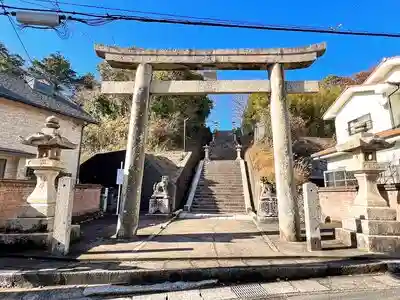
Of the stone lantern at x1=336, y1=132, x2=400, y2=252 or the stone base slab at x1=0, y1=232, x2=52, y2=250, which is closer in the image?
the stone lantern at x1=336, y1=132, x2=400, y2=252

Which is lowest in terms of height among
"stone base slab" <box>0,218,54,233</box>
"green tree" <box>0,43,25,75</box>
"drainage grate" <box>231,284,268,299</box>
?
"drainage grate" <box>231,284,268,299</box>

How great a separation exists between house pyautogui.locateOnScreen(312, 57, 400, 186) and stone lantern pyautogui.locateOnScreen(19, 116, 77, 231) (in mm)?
10724

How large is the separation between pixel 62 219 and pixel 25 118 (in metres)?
9.67

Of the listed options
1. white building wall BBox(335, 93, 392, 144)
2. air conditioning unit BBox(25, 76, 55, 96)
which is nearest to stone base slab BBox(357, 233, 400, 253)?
white building wall BBox(335, 93, 392, 144)

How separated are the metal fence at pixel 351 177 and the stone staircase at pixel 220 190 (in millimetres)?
5253

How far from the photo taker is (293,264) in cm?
423

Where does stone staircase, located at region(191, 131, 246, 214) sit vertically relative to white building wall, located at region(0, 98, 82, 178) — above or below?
below

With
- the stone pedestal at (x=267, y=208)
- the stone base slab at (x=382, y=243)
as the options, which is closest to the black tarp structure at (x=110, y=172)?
the stone pedestal at (x=267, y=208)

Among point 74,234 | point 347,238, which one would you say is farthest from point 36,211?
point 347,238

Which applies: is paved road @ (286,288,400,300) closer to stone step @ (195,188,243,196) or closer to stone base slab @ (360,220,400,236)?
stone base slab @ (360,220,400,236)

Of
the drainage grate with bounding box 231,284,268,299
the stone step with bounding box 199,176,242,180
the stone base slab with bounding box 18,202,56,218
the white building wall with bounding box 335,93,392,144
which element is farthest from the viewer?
the stone step with bounding box 199,176,242,180

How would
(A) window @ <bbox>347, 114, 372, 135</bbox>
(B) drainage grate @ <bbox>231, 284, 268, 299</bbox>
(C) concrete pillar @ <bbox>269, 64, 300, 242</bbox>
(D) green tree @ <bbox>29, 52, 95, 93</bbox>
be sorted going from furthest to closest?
(D) green tree @ <bbox>29, 52, 95, 93</bbox> < (C) concrete pillar @ <bbox>269, 64, 300, 242</bbox> < (A) window @ <bbox>347, 114, 372, 135</bbox> < (B) drainage grate @ <bbox>231, 284, 268, 299</bbox>

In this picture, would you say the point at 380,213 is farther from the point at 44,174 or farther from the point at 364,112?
the point at 364,112

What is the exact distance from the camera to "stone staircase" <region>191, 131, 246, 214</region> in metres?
13.4
